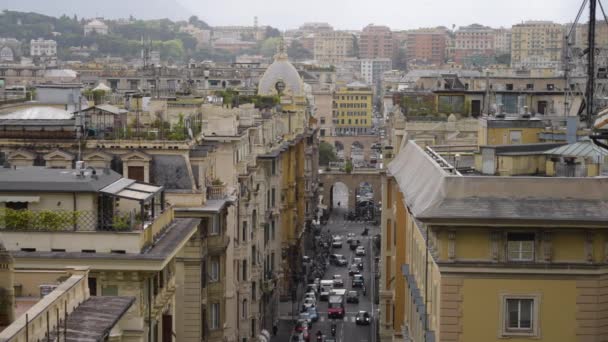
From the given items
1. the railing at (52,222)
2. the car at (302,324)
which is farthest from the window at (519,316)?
the car at (302,324)

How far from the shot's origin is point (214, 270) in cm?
5828

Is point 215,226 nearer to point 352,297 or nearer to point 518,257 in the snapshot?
point 518,257

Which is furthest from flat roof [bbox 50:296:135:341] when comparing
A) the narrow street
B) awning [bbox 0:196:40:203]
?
the narrow street

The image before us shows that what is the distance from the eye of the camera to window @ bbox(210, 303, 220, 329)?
58219 millimetres

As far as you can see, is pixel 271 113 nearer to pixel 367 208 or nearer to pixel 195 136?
pixel 195 136

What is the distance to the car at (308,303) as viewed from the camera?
9878cm

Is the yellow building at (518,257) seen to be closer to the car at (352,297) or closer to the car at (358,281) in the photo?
the car at (352,297)

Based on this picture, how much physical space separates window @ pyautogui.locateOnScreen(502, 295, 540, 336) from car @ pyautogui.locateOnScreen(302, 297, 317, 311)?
63872mm

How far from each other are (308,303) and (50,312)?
2844 inches

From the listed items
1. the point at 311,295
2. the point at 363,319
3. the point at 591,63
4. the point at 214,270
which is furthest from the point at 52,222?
the point at 311,295

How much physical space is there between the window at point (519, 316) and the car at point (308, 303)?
6387 centimetres

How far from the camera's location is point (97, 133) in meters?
55.3

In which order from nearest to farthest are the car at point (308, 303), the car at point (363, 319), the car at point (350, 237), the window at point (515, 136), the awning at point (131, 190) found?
the awning at point (131, 190)
the window at point (515, 136)
the car at point (363, 319)
the car at point (308, 303)
the car at point (350, 237)

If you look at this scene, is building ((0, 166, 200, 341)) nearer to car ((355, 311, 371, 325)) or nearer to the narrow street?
the narrow street
